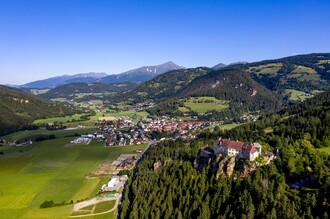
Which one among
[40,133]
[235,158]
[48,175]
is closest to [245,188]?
[235,158]

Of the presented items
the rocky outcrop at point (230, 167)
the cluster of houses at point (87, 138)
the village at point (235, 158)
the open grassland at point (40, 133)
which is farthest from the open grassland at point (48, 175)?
the rocky outcrop at point (230, 167)

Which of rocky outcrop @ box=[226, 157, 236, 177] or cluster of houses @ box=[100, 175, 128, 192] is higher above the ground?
rocky outcrop @ box=[226, 157, 236, 177]

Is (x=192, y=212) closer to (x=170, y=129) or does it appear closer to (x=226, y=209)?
(x=226, y=209)

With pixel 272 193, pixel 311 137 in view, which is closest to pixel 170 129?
pixel 311 137

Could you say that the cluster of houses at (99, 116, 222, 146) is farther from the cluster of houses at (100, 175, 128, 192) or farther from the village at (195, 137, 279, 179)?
the village at (195, 137, 279, 179)

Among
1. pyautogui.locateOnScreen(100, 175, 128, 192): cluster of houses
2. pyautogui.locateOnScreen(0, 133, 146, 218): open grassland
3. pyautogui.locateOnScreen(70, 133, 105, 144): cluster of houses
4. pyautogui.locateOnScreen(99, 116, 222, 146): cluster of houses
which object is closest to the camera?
pyautogui.locateOnScreen(0, 133, 146, 218): open grassland

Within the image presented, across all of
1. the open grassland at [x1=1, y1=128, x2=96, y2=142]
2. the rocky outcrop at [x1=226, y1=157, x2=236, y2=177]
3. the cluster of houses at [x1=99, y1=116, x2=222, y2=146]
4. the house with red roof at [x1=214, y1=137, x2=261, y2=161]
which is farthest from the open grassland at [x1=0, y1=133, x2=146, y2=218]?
the house with red roof at [x1=214, y1=137, x2=261, y2=161]

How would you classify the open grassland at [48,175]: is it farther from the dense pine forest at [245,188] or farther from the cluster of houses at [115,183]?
the dense pine forest at [245,188]

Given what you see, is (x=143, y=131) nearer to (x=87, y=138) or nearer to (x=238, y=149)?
(x=87, y=138)
